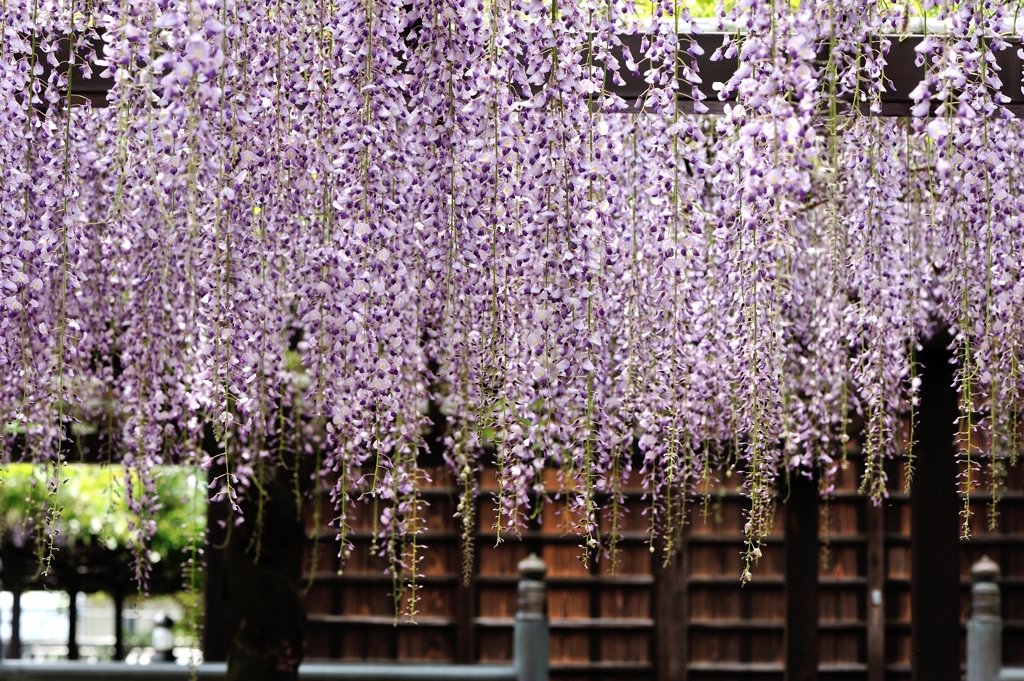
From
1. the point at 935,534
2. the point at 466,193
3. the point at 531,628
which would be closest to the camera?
the point at 466,193

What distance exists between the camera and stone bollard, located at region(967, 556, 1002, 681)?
4.46 m

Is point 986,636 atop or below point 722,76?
below

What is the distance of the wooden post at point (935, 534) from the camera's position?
4133mm

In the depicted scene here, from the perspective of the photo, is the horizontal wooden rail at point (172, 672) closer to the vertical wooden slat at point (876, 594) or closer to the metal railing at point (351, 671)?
the metal railing at point (351, 671)

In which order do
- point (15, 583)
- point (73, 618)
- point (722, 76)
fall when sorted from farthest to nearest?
point (73, 618), point (15, 583), point (722, 76)

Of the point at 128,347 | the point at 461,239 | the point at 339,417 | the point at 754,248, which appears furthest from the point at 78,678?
the point at 754,248

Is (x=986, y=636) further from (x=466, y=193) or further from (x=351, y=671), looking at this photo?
(x=466, y=193)

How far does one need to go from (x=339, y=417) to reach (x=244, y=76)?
64 centimetres

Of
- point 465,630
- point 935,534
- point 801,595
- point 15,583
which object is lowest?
point 15,583

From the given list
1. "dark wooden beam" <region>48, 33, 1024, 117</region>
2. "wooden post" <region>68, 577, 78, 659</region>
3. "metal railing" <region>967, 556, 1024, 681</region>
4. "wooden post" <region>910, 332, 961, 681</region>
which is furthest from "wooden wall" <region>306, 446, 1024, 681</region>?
"wooden post" <region>68, 577, 78, 659</region>

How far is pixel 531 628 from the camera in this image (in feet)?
15.3

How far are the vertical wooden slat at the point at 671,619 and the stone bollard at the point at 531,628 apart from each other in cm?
93

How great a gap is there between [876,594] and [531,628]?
5.84 ft

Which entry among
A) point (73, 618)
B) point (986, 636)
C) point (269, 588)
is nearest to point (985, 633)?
point (986, 636)
